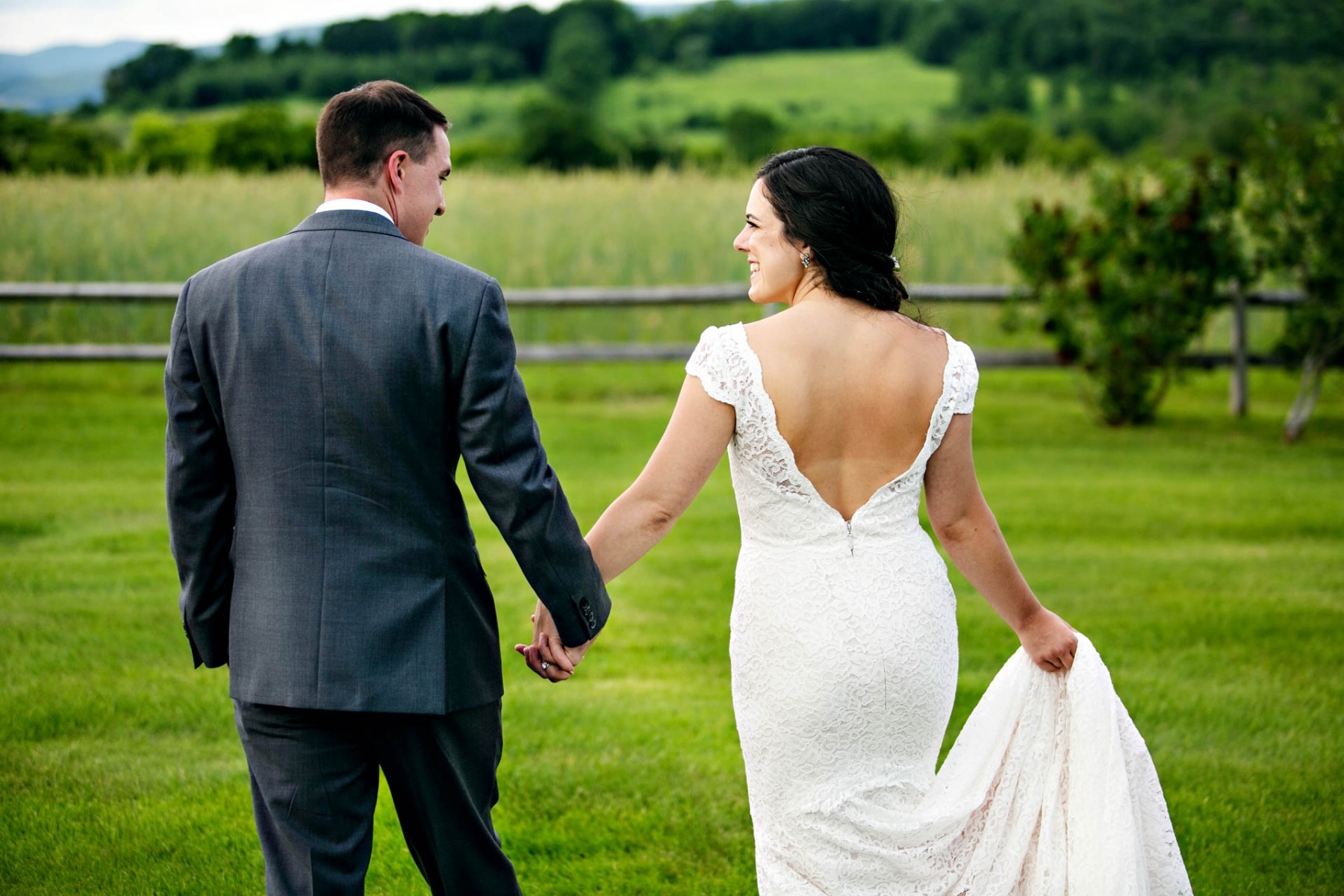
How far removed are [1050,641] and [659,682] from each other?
2855 millimetres

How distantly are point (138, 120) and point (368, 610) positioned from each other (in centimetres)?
4172

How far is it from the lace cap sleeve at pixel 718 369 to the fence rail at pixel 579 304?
9970 mm

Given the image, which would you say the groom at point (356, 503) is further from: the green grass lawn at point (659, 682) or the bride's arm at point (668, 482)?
the green grass lawn at point (659, 682)

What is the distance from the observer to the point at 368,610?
99.1 inches

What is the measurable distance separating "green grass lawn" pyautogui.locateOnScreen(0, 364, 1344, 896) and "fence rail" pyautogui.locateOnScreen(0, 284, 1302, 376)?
217cm

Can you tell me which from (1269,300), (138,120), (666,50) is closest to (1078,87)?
(666,50)

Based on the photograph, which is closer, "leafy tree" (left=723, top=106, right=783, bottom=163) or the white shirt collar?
the white shirt collar

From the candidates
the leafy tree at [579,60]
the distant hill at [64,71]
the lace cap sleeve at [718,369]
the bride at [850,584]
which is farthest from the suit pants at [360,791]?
the distant hill at [64,71]

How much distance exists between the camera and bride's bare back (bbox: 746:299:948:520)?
2.74m

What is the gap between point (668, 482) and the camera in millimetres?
2838

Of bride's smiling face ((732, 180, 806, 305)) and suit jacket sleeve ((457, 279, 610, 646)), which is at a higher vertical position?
bride's smiling face ((732, 180, 806, 305))

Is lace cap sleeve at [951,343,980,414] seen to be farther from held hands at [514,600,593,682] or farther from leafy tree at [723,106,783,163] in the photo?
leafy tree at [723,106,783,163]

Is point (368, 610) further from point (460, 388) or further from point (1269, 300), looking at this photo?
point (1269, 300)

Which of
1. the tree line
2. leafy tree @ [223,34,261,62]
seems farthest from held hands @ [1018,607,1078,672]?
leafy tree @ [223,34,261,62]
